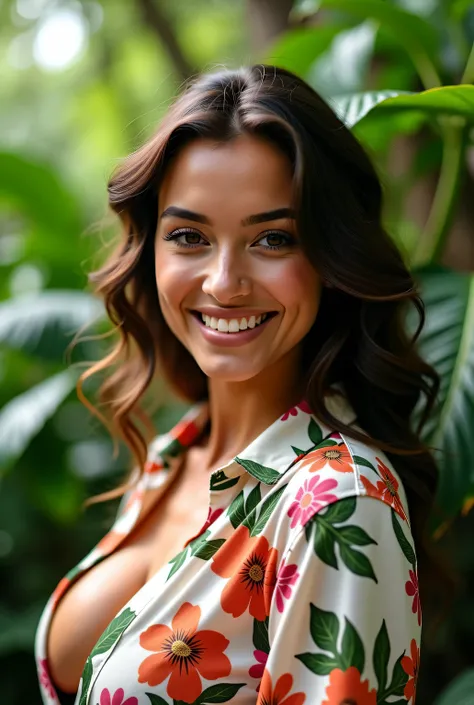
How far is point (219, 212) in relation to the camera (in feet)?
3.14

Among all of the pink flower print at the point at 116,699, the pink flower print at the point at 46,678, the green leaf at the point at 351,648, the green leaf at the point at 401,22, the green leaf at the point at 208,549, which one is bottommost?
the pink flower print at the point at 46,678

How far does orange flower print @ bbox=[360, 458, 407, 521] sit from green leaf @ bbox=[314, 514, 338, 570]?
0.07 metres

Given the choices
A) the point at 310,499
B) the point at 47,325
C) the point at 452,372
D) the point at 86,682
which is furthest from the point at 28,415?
the point at 310,499

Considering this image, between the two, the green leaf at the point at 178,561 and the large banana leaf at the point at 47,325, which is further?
the large banana leaf at the point at 47,325

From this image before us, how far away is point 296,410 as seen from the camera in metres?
1.04

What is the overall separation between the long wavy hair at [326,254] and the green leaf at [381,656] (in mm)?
255

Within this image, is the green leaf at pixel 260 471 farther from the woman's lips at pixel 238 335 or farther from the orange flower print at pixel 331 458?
the woman's lips at pixel 238 335

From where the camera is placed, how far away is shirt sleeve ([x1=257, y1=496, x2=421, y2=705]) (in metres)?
0.79

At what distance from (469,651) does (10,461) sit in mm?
1258

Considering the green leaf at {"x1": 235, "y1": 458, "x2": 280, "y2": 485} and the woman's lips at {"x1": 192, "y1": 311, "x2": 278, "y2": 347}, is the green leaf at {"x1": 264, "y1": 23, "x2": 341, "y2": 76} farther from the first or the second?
the green leaf at {"x1": 235, "y1": 458, "x2": 280, "y2": 485}

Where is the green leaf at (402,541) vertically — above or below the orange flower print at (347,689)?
above

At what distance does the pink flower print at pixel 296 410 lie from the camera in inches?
40.8

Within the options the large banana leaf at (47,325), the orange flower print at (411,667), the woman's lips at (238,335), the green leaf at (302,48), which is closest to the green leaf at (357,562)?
the orange flower print at (411,667)

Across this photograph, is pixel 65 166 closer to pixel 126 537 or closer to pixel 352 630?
pixel 126 537
